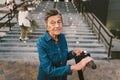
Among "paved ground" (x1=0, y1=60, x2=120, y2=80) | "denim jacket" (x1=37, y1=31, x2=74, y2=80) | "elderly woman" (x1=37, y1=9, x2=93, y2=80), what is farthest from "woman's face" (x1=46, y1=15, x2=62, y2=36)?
"paved ground" (x1=0, y1=60, x2=120, y2=80)

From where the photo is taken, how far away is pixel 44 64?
7.90ft

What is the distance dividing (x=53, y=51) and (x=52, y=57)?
6 cm

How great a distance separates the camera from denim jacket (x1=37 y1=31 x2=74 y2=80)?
7.80 ft

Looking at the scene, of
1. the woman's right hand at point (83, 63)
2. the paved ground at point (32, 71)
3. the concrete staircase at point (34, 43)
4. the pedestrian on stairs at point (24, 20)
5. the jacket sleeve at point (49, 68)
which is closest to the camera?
the woman's right hand at point (83, 63)

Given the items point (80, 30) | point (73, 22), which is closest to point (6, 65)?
point (80, 30)

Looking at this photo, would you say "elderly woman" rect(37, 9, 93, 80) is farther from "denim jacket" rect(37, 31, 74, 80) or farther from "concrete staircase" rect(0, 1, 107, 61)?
"concrete staircase" rect(0, 1, 107, 61)

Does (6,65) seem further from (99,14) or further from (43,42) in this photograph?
(99,14)

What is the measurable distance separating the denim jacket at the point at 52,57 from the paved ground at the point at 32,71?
190 inches

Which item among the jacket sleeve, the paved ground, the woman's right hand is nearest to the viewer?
the woman's right hand

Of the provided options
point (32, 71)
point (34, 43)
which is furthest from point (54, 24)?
point (34, 43)

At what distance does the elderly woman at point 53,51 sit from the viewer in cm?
238

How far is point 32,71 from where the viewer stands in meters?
7.72

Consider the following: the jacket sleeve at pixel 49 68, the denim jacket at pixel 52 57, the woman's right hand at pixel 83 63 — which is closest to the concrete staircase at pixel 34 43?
the denim jacket at pixel 52 57

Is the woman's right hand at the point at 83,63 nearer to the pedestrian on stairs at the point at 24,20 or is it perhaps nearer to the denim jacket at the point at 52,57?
the denim jacket at the point at 52,57
